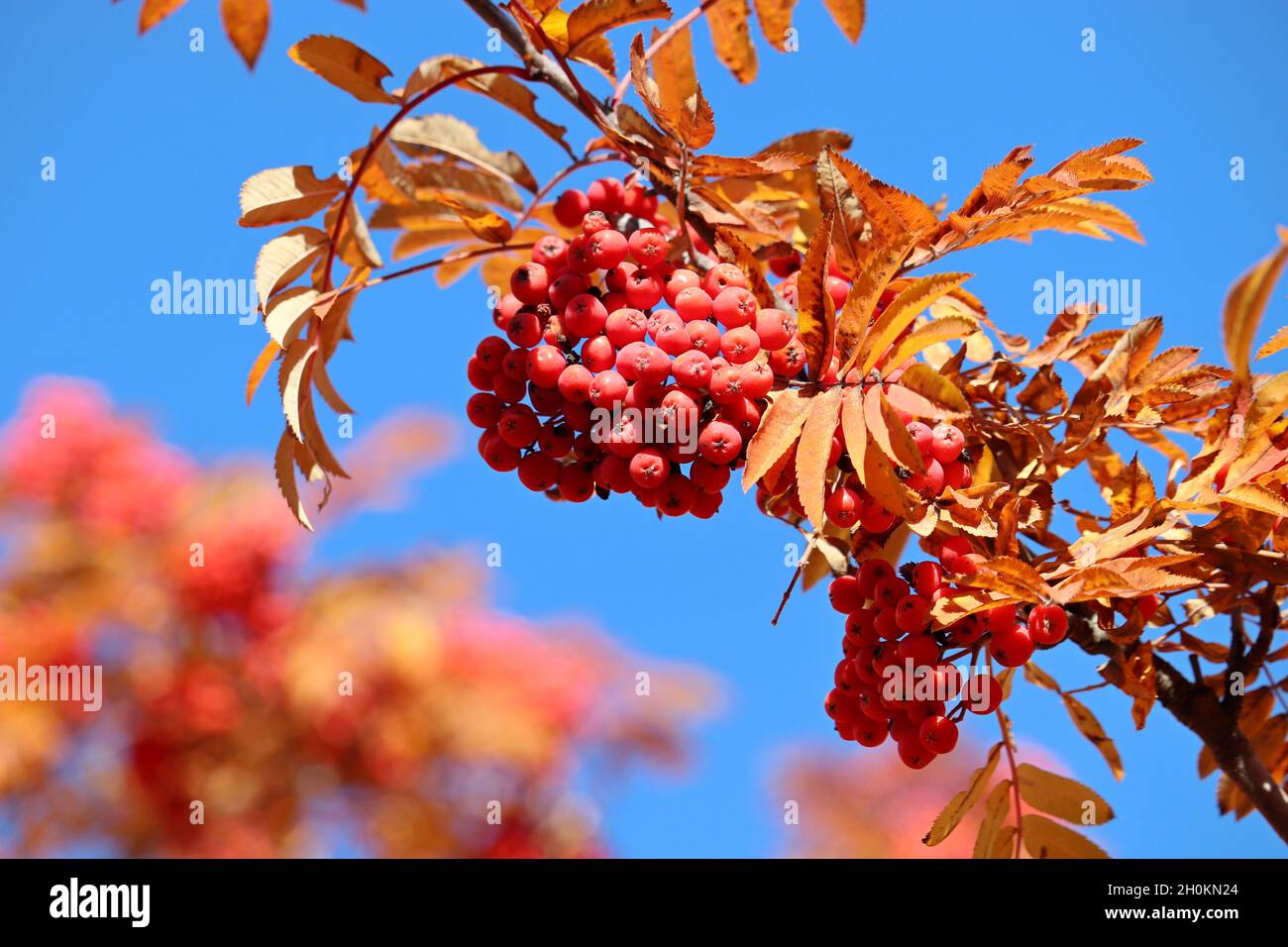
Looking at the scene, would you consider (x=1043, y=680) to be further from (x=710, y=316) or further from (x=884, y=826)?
(x=884, y=826)

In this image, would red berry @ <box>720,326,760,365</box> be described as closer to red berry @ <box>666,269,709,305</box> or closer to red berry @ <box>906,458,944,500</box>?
red berry @ <box>666,269,709,305</box>

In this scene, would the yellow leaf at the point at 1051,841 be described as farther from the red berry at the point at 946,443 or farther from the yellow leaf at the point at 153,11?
the yellow leaf at the point at 153,11

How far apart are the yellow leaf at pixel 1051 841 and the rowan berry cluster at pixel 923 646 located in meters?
0.37

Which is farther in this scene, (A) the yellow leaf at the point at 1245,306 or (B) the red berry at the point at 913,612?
(B) the red berry at the point at 913,612

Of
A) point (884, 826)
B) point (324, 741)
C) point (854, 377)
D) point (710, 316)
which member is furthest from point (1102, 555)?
point (884, 826)

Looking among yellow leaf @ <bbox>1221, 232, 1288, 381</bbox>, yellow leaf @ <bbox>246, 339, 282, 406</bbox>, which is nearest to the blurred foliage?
yellow leaf @ <bbox>246, 339, 282, 406</bbox>

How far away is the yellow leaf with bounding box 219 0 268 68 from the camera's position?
5.74 feet

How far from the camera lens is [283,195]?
1771 mm

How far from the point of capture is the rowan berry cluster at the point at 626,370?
4.78 ft

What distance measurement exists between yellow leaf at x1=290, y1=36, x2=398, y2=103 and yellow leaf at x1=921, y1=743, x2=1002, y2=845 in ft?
4.46

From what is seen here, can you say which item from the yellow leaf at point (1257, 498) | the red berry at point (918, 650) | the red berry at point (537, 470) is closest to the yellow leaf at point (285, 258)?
the red berry at point (537, 470)

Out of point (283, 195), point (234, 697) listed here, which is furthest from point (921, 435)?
point (234, 697)
